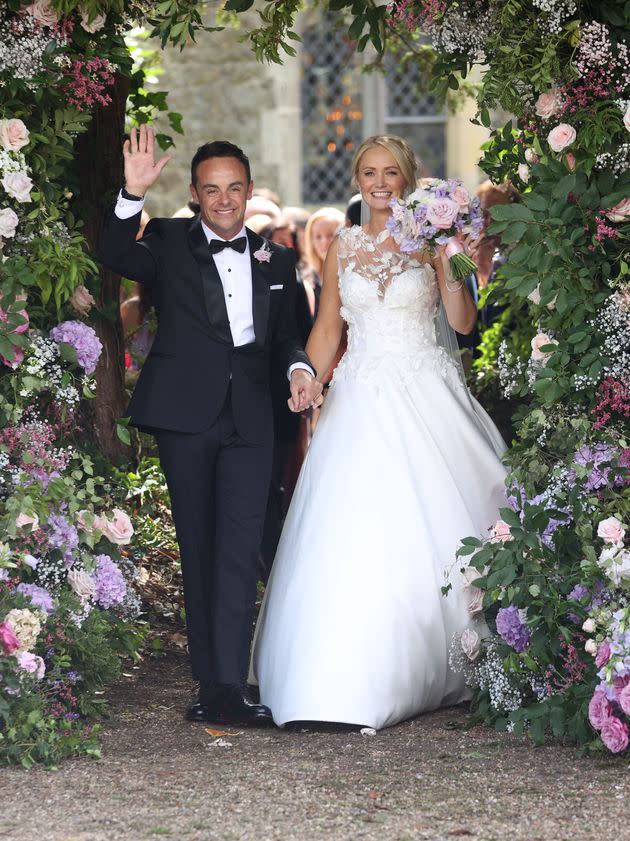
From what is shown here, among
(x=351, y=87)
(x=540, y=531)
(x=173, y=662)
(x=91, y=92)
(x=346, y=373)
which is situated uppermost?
(x=351, y=87)

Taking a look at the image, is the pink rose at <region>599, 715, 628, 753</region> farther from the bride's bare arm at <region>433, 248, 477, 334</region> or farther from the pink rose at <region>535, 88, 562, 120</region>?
the pink rose at <region>535, 88, 562, 120</region>

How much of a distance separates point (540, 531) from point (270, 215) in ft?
12.2

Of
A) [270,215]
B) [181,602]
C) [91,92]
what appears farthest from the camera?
[270,215]

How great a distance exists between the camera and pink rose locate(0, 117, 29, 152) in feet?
13.6

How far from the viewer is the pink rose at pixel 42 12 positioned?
4.15m

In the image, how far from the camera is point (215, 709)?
14.9 ft

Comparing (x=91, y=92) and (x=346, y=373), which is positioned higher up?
(x=91, y=92)

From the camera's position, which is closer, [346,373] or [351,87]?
[346,373]

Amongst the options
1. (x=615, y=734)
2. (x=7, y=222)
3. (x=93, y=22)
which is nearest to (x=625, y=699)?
(x=615, y=734)

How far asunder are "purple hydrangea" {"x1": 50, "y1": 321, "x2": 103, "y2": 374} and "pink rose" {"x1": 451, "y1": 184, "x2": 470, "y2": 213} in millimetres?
1289

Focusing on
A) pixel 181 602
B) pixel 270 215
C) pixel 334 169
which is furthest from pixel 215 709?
pixel 334 169

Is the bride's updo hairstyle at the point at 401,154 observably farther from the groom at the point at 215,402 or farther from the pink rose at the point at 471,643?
the pink rose at the point at 471,643

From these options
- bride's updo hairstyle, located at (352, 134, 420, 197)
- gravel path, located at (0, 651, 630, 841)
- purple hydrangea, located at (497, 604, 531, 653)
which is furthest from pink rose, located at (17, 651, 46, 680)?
bride's updo hairstyle, located at (352, 134, 420, 197)

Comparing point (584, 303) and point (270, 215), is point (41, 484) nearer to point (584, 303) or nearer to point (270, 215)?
point (584, 303)
